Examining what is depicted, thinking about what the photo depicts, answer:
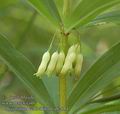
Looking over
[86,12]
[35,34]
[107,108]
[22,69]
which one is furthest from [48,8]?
[35,34]

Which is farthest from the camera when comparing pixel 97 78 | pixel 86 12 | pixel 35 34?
pixel 35 34

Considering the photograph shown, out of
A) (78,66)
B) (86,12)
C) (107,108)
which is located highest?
(86,12)

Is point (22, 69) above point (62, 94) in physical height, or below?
above

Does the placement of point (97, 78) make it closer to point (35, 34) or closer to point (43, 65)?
point (43, 65)

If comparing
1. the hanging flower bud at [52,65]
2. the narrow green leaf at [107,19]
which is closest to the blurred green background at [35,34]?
the narrow green leaf at [107,19]

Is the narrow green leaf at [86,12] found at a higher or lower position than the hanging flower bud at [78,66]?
higher

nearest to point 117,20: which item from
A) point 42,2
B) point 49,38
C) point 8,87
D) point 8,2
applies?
point 42,2

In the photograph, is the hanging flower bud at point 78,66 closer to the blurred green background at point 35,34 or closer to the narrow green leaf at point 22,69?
the narrow green leaf at point 22,69

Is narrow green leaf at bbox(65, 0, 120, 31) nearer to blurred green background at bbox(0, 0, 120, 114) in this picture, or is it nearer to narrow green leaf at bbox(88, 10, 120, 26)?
narrow green leaf at bbox(88, 10, 120, 26)
